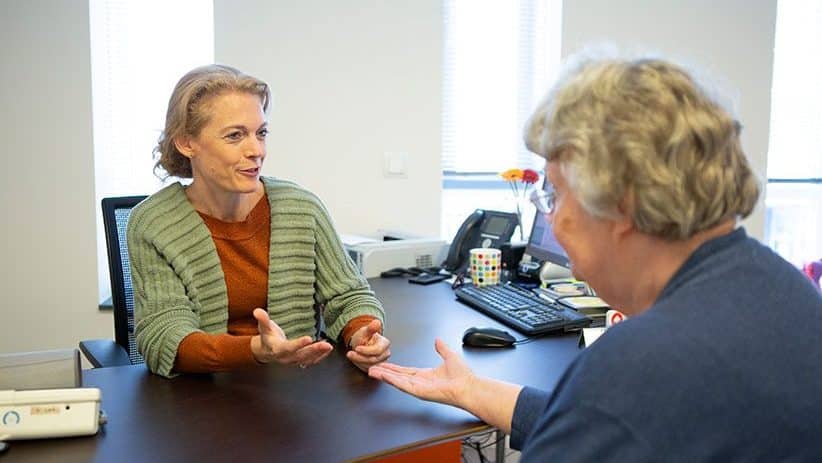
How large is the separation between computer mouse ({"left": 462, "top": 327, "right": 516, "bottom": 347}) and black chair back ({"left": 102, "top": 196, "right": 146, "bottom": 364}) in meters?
1.02

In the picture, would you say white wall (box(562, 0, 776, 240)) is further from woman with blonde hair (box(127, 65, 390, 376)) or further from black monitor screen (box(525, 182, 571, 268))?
woman with blonde hair (box(127, 65, 390, 376))

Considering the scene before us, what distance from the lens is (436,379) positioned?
52.9 inches

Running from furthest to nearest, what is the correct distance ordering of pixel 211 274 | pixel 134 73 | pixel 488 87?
pixel 488 87 → pixel 134 73 → pixel 211 274

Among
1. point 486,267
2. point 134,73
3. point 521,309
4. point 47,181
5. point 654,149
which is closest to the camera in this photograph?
point 654,149

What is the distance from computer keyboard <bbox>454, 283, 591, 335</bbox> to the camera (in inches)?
71.1

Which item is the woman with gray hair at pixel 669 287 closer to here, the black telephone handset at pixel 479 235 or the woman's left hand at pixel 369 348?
the woman's left hand at pixel 369 348

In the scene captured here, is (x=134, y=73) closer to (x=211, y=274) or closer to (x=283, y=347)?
(x=211, y=274)

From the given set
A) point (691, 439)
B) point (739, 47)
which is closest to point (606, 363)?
point (691, 439)

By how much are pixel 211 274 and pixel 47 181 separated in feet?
5.60

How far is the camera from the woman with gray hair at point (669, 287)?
73cm

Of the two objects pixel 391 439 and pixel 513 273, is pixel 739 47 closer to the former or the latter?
pixel 513 273

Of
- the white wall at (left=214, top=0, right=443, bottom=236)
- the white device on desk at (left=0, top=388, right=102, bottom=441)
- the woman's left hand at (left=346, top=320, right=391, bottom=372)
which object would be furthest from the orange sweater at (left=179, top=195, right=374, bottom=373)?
the white wall at (left=214, top=0, right=443, bottom=236)

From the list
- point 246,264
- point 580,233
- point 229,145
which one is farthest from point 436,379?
point 229,145

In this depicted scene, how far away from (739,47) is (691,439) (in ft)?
11.1
